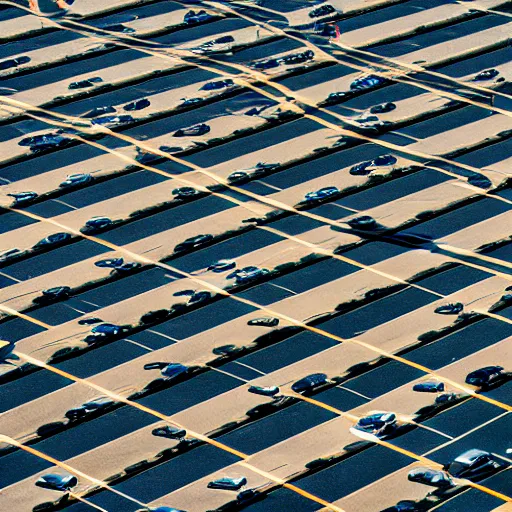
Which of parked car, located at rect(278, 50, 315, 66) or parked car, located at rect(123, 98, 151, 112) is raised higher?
parked car, located at rect(278, 50, 315, 66)

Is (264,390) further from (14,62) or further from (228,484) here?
(14,62)

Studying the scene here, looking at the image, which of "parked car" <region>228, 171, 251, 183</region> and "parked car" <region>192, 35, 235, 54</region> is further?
"parked car" <region>192, 35, 235, 54</region>

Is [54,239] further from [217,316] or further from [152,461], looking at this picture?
[152,461]

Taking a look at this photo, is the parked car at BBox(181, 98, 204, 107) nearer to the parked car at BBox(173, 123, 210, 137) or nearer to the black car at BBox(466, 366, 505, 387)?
the parked car at BBox(173, 123, 210, 137)

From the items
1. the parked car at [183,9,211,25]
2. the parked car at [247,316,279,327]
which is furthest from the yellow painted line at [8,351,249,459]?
the parked car at [183,9,211,25]

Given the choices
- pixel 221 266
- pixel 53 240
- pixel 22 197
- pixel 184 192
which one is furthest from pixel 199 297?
pixel 22 197

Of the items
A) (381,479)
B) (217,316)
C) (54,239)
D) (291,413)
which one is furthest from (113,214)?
(381,479)

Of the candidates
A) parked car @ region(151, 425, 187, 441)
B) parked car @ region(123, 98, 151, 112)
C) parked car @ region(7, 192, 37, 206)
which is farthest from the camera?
parked car @ region(123, 98, 151, 112)
